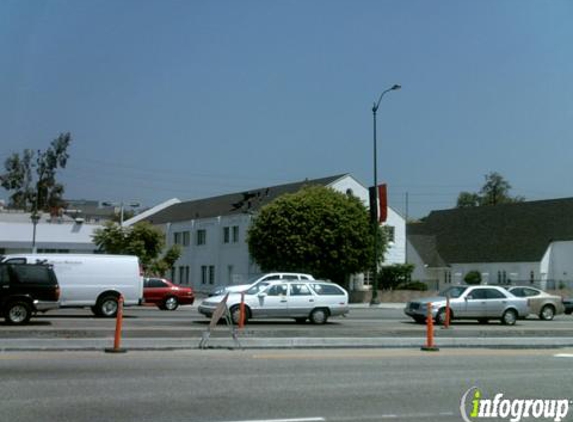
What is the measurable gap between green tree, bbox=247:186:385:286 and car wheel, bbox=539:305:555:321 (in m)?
18.2

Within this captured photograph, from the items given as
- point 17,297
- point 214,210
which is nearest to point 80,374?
point 17,297

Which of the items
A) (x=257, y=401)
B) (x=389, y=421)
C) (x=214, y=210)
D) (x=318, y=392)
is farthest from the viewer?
(x=214, y=210)

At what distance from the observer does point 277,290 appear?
24844 millimetres

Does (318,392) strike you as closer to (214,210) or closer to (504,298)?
(504,298)

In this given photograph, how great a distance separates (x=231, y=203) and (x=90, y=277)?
38.9 m

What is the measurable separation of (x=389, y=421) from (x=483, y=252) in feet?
203

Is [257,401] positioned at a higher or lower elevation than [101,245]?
lower

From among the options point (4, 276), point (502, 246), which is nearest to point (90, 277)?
point (4, 276)

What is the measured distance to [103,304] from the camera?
26609 millimetres

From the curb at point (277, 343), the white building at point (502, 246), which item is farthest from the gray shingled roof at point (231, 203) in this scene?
the curb at point (277, 343)

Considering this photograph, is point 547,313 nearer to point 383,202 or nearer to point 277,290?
point 277,290

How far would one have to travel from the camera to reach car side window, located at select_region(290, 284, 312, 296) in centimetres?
2511

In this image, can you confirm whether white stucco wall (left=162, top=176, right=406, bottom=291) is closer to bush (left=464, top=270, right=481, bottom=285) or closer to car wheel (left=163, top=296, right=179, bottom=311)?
bush (left=464, top=270, right=481, bottom=285)

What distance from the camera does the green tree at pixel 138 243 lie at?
162 feet
